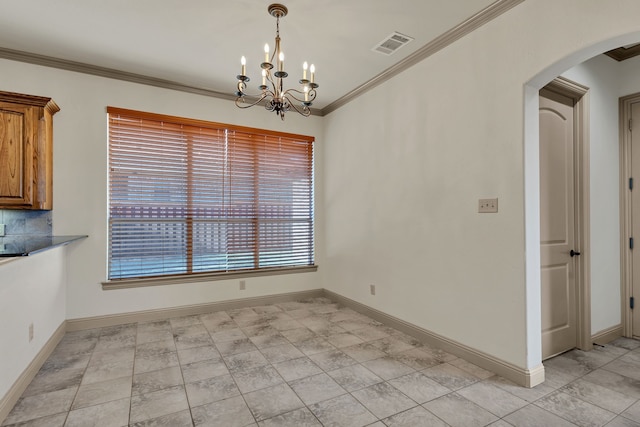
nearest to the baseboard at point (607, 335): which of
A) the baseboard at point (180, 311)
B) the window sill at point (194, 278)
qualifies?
the baseboard at point (180, 311)

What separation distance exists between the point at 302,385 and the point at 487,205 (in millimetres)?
2000

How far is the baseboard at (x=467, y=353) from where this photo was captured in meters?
2.40

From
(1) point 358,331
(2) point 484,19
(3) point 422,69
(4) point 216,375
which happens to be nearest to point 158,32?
(3) point 422,69

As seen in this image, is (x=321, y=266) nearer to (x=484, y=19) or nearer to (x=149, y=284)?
(x=149, y=284)

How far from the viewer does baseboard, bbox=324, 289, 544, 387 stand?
2400 millimetres

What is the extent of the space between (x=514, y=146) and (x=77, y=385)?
3.68 m

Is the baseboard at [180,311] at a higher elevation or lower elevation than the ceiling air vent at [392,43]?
lower

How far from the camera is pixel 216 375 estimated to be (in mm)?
2576

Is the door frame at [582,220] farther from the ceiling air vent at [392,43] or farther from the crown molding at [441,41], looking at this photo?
the ceiling air vent at [392,43]

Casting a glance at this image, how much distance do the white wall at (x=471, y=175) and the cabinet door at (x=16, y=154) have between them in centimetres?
346

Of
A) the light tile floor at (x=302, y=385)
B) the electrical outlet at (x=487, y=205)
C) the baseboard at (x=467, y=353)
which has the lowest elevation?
the light tile floor at (x=302, y=385)

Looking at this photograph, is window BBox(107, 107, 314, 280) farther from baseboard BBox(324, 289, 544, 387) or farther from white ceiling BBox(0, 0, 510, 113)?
baseboard BBox(324, 289, 544, 387)

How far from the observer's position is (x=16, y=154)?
3031 millimetres

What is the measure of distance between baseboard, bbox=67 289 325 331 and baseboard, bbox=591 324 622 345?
10.5 feet
